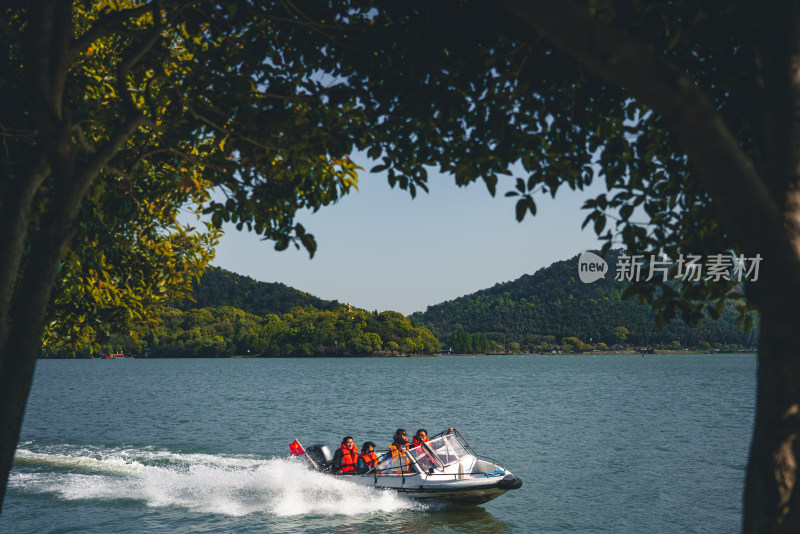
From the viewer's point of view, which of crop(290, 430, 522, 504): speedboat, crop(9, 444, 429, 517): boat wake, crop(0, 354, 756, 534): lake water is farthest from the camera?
crop(9, 444, 429, 517): boat wake

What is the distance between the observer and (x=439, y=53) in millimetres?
5848

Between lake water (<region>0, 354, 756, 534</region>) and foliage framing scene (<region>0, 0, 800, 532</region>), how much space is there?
16.4 meters

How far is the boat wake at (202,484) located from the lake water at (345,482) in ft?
0.25

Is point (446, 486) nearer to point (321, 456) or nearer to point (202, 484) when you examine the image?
point (321, 456)

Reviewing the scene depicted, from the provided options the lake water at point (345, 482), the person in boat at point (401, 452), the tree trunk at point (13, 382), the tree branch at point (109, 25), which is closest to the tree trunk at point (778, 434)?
the tree trunk at point (13, 382)

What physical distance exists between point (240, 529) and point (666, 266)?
18.3 meters

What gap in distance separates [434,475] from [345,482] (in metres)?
3.20

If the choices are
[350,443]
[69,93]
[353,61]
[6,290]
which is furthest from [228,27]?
[350,443]

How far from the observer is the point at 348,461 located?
68.8 ft

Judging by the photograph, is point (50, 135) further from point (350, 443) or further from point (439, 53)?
point (350, 443)

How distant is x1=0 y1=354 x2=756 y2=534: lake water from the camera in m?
21.8

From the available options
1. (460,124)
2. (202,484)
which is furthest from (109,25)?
(202,484)

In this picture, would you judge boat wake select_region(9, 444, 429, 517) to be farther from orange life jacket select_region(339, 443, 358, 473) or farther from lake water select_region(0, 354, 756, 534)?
orange life jacket select_region(339, 443, 358, 473)

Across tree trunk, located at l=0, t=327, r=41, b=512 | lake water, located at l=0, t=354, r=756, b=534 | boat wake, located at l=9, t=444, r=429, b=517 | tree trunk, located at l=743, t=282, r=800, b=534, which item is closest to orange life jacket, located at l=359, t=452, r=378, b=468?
boat wake, located at l=9, t=444, r=429, b=517
